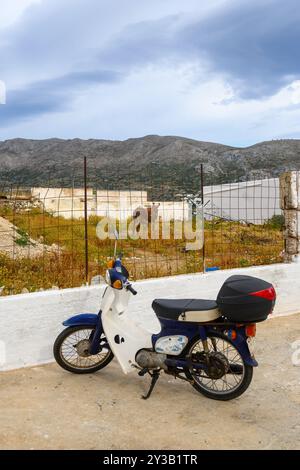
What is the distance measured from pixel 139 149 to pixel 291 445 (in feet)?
327

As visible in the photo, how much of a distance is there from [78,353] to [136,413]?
1008mm

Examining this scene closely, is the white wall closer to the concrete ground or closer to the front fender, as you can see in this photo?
the concrete ground

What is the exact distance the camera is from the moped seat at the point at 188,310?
4180 mm

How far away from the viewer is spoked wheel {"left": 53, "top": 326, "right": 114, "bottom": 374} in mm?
4762

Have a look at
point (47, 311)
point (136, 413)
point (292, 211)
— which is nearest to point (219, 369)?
point (136, 413)

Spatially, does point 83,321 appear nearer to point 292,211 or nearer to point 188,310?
point 188,310

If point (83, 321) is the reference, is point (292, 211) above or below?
above

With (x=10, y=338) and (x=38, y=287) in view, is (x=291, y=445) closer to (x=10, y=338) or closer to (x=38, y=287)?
(x=10, y=338)

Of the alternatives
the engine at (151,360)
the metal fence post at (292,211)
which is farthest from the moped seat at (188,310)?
the metal fence post at (292,211)

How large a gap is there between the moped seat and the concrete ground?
79 cm

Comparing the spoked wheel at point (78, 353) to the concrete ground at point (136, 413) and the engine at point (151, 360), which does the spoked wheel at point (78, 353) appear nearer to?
the concrete ground at point (136, 413)

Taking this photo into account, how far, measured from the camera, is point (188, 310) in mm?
4219

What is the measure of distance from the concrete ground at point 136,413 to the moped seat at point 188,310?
0.79m

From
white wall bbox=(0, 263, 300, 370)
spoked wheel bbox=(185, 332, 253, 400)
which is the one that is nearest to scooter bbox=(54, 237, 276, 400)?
spoked wheel bbox=(185, 332, 253, 400)
